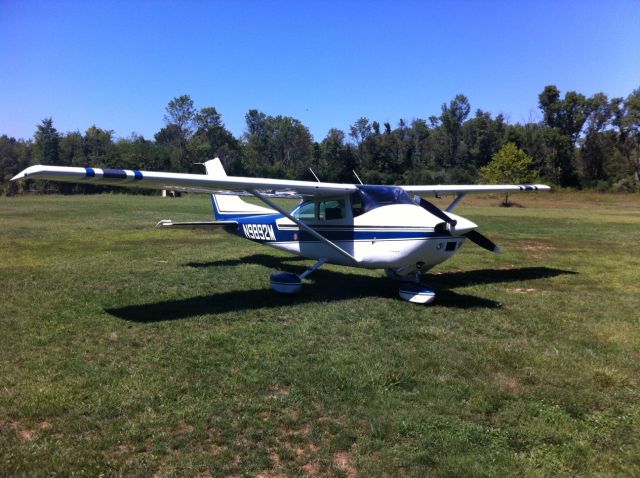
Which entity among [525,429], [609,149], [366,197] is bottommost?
[525,429]

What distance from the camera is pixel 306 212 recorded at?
31.7 feet

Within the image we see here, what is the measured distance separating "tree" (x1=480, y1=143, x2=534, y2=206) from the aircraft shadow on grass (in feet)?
169

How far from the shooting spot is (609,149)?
239 feet

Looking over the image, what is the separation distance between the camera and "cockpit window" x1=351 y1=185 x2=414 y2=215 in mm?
8633

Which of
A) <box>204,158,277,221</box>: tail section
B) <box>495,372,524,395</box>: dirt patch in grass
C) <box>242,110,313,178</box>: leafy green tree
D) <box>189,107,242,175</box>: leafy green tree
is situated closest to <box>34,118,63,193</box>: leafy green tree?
<box>189,107,242,175</box>: leafy green tree

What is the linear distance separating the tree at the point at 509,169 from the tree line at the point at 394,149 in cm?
130

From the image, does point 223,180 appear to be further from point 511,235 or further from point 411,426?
point 511,235

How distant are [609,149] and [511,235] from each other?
66.4 metres

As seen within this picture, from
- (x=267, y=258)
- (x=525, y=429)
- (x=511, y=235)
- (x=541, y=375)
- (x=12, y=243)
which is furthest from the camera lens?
(x=511, y=235)

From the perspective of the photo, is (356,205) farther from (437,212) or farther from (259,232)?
(259,232)

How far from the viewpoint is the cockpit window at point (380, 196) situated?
8633 mm

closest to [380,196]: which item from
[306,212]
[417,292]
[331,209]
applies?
[331,209]

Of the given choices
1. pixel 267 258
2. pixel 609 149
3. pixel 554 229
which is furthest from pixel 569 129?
pixel 267 258

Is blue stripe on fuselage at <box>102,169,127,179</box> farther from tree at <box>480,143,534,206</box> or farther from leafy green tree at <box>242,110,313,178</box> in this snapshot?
leafy green tree at <box>242,110,313,178</box>
